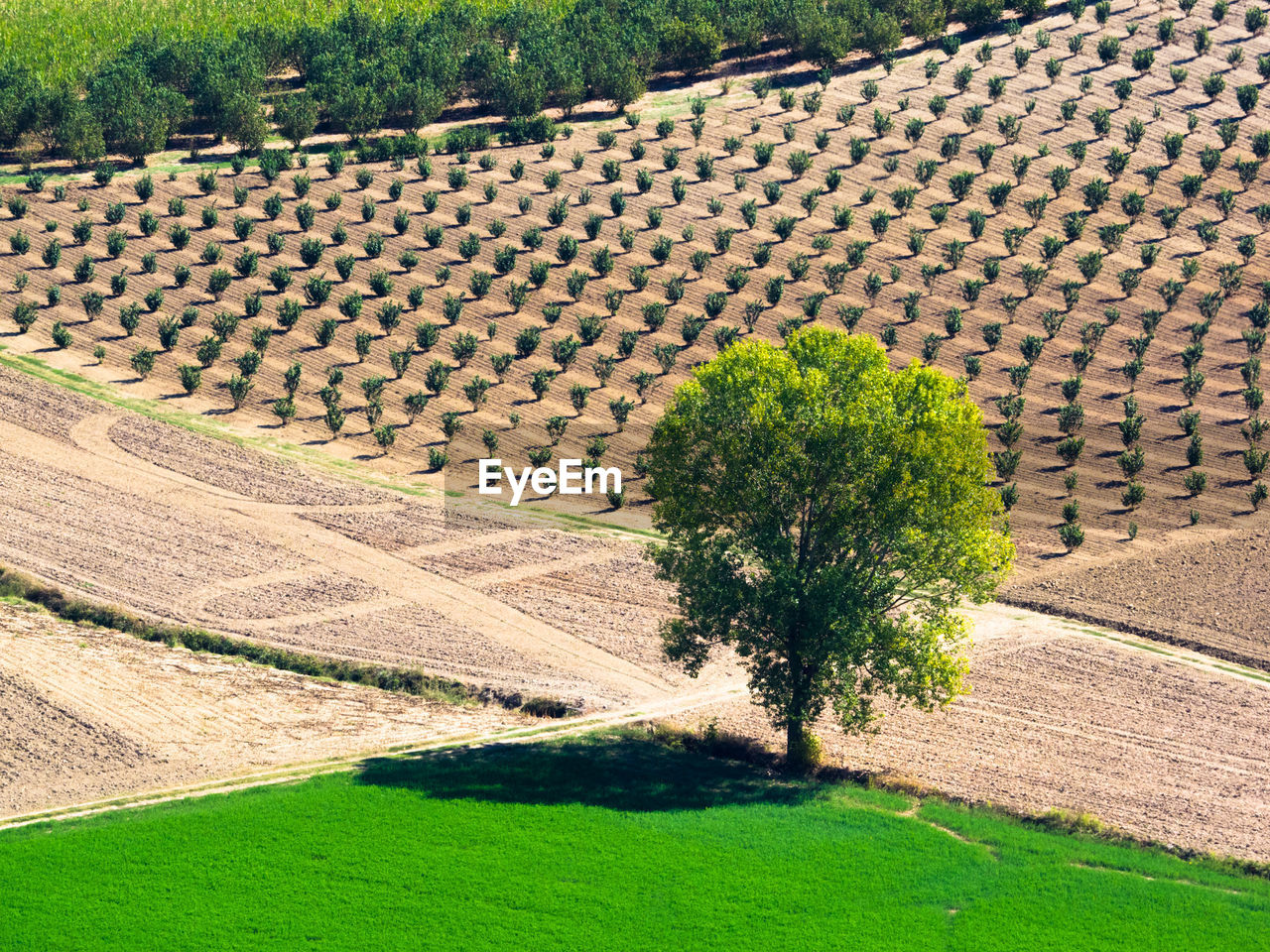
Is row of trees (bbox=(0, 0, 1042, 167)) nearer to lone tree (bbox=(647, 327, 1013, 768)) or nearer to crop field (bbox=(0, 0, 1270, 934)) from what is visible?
crop field (bbox=(0, 0, 1270, 934))

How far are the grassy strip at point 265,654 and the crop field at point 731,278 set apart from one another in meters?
18.0

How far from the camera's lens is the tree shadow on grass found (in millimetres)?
48656

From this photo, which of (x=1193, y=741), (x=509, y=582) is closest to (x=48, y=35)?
(x=509, y=582)

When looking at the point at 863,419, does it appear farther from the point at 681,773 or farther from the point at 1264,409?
the point at 1264,409

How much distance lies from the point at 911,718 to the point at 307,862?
75.6ft

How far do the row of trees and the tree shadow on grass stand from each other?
215 ft

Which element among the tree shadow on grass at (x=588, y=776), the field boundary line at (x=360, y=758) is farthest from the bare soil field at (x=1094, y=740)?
the tree shadow on grass at (x=588, y=776)

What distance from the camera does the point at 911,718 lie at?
184 ft

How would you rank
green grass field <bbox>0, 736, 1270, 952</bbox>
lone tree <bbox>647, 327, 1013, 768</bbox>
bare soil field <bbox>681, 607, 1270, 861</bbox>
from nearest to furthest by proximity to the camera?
green grass field <bbox>0, 736, 1270, 952</bbox> → lone tree <bbox>647, 327, 1013, 768</bbox> → bare soil field <bbox>681, 607, 1270, 861</bbox>

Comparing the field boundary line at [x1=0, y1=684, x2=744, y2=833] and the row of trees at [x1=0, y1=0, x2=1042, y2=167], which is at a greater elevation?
the row of trees at [x1=0, y1=0, x2=1042, y2=167]

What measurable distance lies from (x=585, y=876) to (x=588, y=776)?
607 cm

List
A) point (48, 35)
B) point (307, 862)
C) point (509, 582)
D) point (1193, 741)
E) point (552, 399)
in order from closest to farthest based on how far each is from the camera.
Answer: point (307, 862), point (1193, 741), point (509, 582), point (552, 399), point (48, 35)

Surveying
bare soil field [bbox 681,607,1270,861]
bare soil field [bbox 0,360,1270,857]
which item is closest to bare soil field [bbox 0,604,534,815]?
bare soil field [bbox 0,360,1270,857]

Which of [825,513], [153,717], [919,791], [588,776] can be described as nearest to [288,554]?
[153,717]
